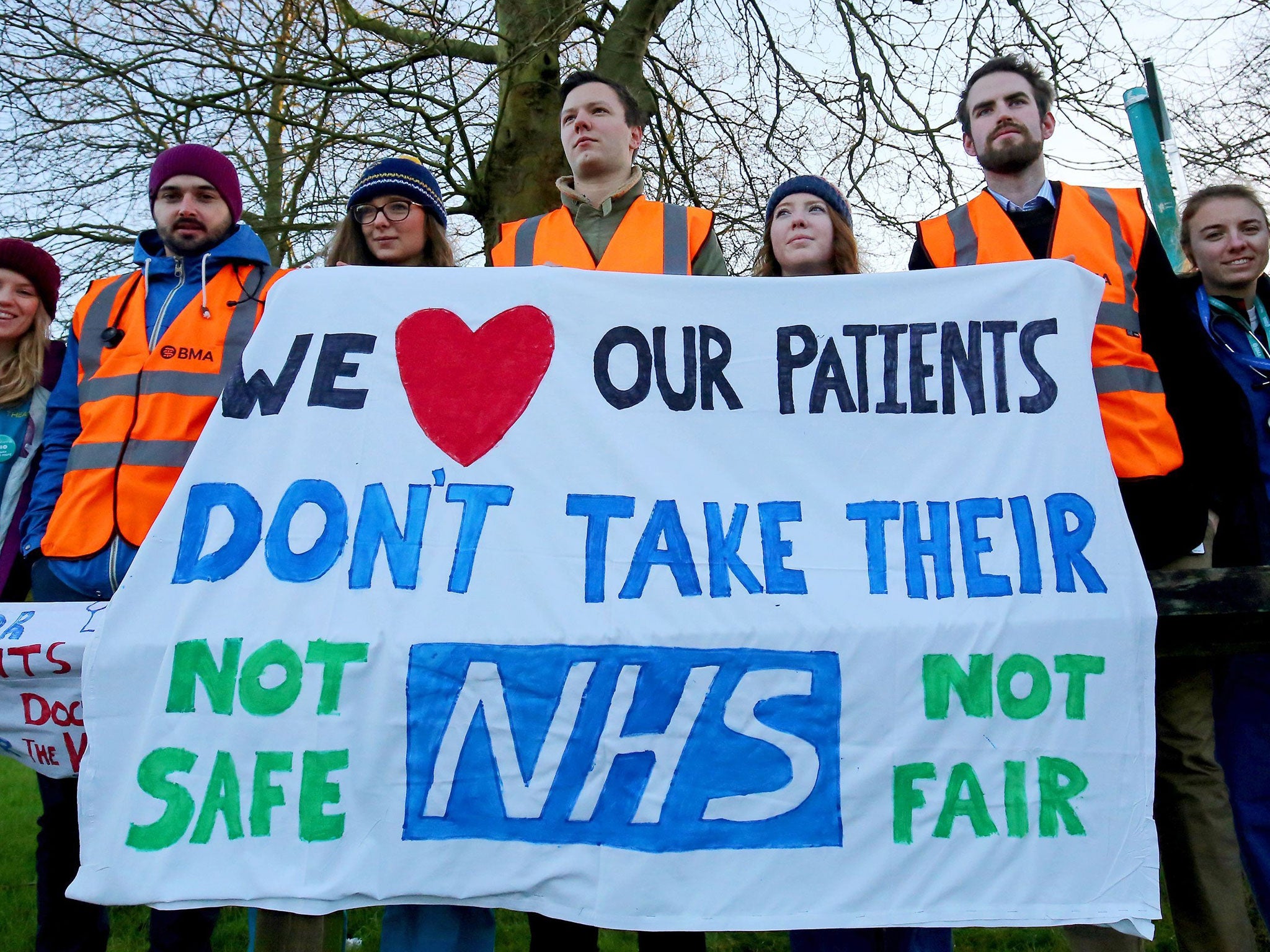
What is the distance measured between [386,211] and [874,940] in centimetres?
226

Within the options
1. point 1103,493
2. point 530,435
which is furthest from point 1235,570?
point 530,435

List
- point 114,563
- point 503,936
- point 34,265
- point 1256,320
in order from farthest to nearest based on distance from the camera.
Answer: point 503,936 → point 34,265 → point 1256,320 → point 114,563

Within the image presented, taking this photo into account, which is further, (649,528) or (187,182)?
(187,182)

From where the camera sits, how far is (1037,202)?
2.66 m

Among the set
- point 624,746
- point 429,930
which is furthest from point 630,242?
point 429,930

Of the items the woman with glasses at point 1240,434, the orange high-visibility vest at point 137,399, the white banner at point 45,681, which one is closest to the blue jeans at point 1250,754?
the woman with glasses at point 1240,434

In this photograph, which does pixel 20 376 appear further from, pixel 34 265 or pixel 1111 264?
pixel 1111 264

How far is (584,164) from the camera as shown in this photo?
2873mm

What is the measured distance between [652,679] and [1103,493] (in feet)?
3.49

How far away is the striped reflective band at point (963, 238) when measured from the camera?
265 cm

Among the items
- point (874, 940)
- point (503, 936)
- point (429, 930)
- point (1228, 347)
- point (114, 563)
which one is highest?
point (1228, 347)

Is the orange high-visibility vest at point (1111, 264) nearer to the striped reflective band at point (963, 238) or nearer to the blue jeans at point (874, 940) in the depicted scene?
the striped reflective band at point (963, 238)

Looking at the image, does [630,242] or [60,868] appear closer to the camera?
[60,868]

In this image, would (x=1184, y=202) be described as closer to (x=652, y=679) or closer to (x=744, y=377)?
(x=744, y=377)
